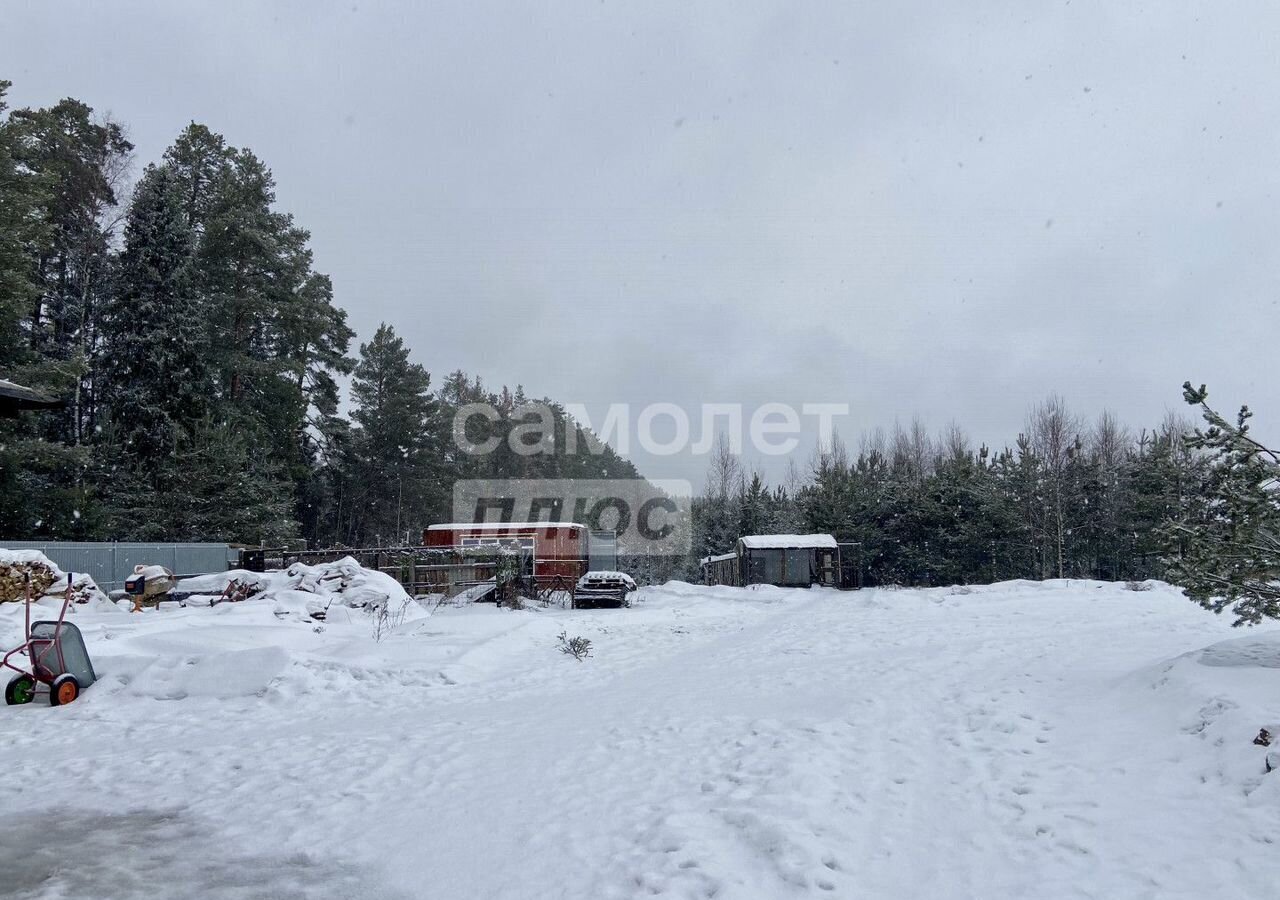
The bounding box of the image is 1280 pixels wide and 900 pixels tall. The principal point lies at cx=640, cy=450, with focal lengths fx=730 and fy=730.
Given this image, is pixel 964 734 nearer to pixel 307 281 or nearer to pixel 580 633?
pixel 580 633

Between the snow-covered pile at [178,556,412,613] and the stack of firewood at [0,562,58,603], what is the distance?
2326mm

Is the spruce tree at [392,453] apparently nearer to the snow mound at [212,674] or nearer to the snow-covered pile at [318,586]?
the snow-covered pile at [318,586]

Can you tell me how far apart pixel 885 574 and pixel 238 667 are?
2620 centimetres

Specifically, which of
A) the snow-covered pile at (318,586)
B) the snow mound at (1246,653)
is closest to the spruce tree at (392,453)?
the snow-covered pile at (318,586)

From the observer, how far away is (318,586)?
48.9 feet

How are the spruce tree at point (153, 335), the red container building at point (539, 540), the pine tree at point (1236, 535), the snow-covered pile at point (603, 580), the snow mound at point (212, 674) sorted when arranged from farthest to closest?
the spruce tree at point (153, 335) < the red container building at point (539, 540) < the snow-covered pile at point (603, 580) < the snow mound at point (212, 674) < the pine tree at point (1236, 535)

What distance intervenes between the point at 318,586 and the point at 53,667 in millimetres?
7501

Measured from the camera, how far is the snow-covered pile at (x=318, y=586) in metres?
14.3

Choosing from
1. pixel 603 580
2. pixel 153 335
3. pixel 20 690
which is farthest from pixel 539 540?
pixel 20 690

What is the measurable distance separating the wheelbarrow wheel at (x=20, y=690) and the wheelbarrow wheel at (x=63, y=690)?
346 mm

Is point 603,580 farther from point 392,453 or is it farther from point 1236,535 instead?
point 392,453

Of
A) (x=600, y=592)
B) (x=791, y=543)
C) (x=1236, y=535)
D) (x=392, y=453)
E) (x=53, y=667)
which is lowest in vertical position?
(x=600, y=592)

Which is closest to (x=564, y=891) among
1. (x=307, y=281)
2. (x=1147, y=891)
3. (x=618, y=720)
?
(x=1147, y=891)

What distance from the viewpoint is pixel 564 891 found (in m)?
3.44
